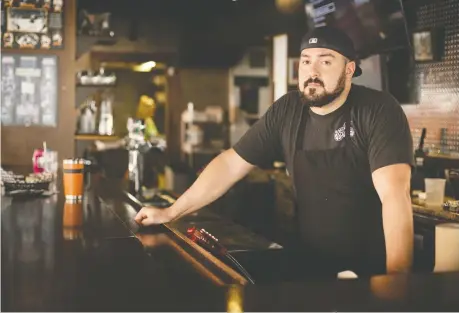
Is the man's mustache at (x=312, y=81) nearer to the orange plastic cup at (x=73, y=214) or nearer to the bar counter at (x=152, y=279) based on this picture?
the bar counter at (x=152, y=279)

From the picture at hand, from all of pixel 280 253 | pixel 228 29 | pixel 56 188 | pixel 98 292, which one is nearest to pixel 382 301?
pixel 98 292

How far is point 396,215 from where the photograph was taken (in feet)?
6.98

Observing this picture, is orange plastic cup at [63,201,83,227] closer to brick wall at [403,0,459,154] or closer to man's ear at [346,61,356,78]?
man's ear at [346,61,356,78]

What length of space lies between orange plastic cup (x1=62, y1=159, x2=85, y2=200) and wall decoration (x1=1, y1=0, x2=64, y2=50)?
274 centimetres

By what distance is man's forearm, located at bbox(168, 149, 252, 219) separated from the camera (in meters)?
2.65

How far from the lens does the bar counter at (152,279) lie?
1.29m

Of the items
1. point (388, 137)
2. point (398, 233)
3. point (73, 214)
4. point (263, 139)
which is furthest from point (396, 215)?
point (73, 214)

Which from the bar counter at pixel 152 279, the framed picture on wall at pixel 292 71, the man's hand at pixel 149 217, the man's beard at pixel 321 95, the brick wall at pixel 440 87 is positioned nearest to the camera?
the bar counter at pixel 152 279

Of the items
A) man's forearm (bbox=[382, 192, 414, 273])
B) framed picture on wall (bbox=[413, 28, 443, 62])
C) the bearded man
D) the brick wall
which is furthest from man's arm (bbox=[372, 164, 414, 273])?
framed picture on wall (bbox=[413, 28, 443, 62])

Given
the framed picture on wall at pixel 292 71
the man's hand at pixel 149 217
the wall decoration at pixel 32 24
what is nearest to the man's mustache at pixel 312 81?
the man's hand at pixel 149 217

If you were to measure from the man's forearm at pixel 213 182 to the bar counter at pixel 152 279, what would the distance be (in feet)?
0.80

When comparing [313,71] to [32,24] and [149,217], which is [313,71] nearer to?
[149,217]

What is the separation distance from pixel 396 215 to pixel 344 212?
50 centimetres

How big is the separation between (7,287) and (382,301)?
80 centimetres
